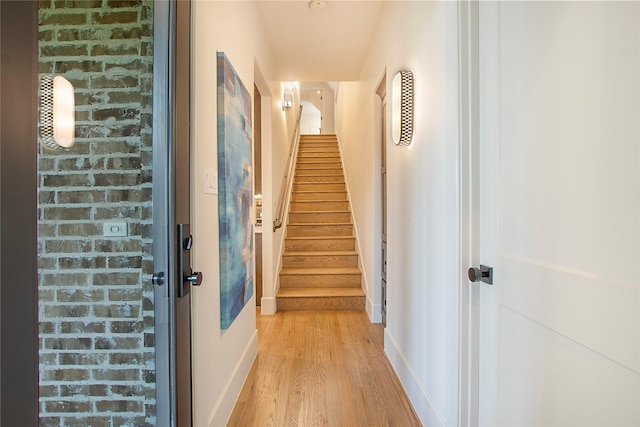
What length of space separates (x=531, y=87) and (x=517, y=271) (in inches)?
21.9

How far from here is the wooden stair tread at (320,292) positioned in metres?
3.44

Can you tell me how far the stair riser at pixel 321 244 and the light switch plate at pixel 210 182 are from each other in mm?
2629

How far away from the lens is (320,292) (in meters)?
3.54

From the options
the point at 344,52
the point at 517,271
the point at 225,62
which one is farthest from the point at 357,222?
the point at 517,271

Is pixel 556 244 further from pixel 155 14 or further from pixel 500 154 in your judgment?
pixel 155 14

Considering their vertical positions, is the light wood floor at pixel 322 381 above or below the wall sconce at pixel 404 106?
below

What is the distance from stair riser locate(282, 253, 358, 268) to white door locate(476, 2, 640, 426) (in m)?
2.81

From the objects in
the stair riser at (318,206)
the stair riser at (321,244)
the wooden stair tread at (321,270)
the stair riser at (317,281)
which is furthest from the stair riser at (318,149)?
the stair riser at (317,281)

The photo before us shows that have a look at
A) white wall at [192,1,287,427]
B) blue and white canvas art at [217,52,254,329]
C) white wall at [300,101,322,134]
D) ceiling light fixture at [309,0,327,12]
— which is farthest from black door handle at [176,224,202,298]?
white wall at [300,101,322,134]

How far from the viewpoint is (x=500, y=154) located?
105cm

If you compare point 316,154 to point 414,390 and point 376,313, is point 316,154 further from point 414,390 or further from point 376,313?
point 414,390

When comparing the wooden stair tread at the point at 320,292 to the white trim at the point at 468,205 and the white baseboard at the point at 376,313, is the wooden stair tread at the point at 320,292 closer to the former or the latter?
the white baseboard at the point at 376,313

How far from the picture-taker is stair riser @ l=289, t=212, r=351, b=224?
4.59 m

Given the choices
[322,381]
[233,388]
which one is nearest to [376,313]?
[322,381]
